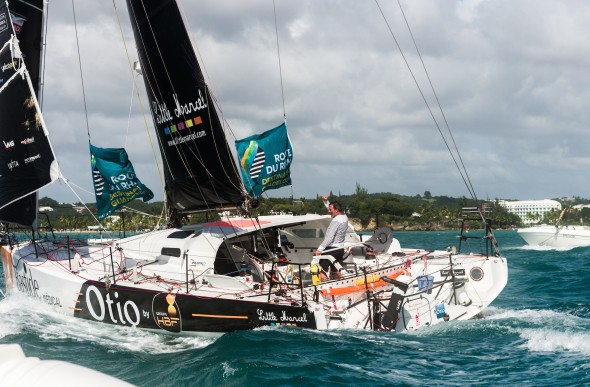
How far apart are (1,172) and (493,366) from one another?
10146 millimetres

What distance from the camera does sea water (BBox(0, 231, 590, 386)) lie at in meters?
7.45

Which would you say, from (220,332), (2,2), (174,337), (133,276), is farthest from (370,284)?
(2,2)

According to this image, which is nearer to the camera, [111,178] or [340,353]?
[340,353]

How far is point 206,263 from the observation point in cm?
1201


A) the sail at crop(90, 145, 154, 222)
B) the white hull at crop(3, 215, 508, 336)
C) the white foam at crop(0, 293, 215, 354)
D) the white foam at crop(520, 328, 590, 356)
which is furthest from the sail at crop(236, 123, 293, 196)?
the white foam at crop(520, 328, 590, 356)

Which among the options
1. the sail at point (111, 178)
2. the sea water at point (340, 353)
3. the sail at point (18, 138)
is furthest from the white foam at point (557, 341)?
the sail at point (111, 178)

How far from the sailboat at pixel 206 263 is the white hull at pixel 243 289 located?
0.02 m

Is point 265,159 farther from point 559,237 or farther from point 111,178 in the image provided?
point 559,237

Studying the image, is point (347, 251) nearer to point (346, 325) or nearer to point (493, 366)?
point (346, 325)

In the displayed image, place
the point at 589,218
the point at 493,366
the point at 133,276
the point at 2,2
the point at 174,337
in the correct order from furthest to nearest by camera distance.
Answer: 1. the point at 589,218
2. the point at 2,2
3. the point at 133,276
4. the point at 174,337
5. the point at 493,366

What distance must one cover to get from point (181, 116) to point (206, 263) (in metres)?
3.60

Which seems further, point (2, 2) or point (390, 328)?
point (2, 2)

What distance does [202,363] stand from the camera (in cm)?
851

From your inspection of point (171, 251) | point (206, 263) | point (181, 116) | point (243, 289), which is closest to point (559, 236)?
point (181, 116)
